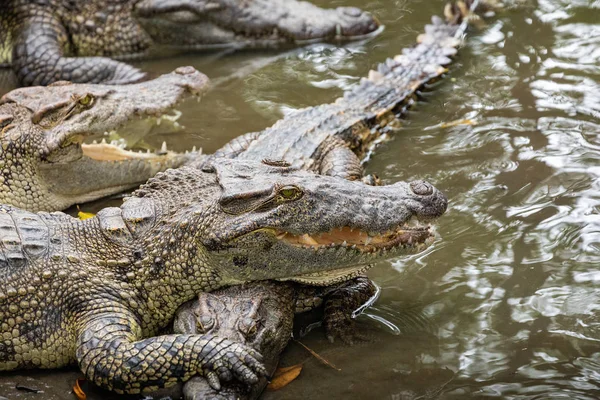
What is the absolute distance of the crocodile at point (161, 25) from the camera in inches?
291

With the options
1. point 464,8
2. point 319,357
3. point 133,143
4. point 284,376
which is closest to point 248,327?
point 284,376

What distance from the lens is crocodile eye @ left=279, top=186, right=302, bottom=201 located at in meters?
3.72

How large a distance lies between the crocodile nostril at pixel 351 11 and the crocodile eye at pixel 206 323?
4.75 metres

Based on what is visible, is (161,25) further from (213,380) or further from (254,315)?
(213,380)

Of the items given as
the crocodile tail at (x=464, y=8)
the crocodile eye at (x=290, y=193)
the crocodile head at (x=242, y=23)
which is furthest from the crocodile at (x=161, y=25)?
the crocodile eye at (x=290, y=193)

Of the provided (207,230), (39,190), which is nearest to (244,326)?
(207,230)

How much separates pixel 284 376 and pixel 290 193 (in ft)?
2.81

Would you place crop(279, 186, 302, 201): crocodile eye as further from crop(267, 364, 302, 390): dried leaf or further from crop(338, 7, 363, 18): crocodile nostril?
crop(338, 7, 363, 18): crocodile nostril

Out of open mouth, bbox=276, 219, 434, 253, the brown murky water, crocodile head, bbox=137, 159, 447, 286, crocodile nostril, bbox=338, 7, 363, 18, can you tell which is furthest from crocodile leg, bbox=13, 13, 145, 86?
open mouth, bbox=276, 219, 434, 253

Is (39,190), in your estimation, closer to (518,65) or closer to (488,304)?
(488,304)

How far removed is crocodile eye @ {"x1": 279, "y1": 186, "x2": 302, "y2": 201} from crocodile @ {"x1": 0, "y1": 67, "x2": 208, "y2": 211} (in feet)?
6.29

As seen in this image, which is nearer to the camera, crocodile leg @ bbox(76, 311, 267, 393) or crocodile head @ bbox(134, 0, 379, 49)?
crocodile leg @ bbox(76, 311, 267, 393)

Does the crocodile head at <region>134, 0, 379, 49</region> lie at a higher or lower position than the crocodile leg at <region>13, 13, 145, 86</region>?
higher

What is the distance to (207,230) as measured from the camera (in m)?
3.82
